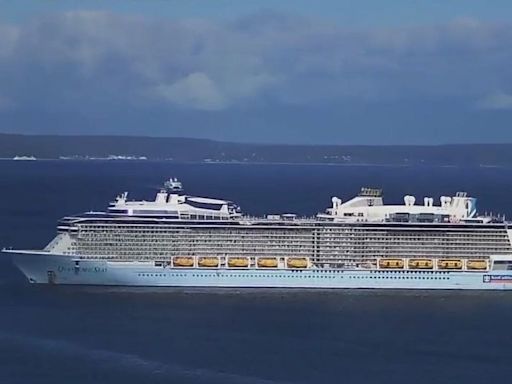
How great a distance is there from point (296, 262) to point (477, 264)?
5191 millimetres

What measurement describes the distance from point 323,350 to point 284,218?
9053 mm

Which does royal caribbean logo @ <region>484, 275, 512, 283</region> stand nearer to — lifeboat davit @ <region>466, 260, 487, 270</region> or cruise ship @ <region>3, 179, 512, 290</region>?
cruise ship @ <region>3, 179, 512, 290</region>

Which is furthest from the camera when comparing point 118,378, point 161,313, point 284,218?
point 284,218

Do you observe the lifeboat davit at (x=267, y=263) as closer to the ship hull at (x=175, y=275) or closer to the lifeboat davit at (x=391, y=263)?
the ship hull at (x=175, y=275)

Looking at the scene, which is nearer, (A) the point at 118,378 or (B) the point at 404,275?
(A) the point at 118,378

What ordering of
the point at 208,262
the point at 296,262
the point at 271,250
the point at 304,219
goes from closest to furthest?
1. the point at 208,262
2. the point at 296,262
3. the point at 271,250
4. the point at 304,219

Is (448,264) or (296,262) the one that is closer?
(296,262)

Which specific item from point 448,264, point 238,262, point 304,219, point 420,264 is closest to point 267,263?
point 238,262

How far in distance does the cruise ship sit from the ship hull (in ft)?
0.09

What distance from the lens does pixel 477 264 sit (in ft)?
116

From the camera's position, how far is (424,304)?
109 feet

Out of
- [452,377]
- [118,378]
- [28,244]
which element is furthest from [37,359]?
[28,244]

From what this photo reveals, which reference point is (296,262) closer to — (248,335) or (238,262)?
(238,262)

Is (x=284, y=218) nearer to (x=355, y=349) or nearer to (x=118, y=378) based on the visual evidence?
(x=355, y=349)
